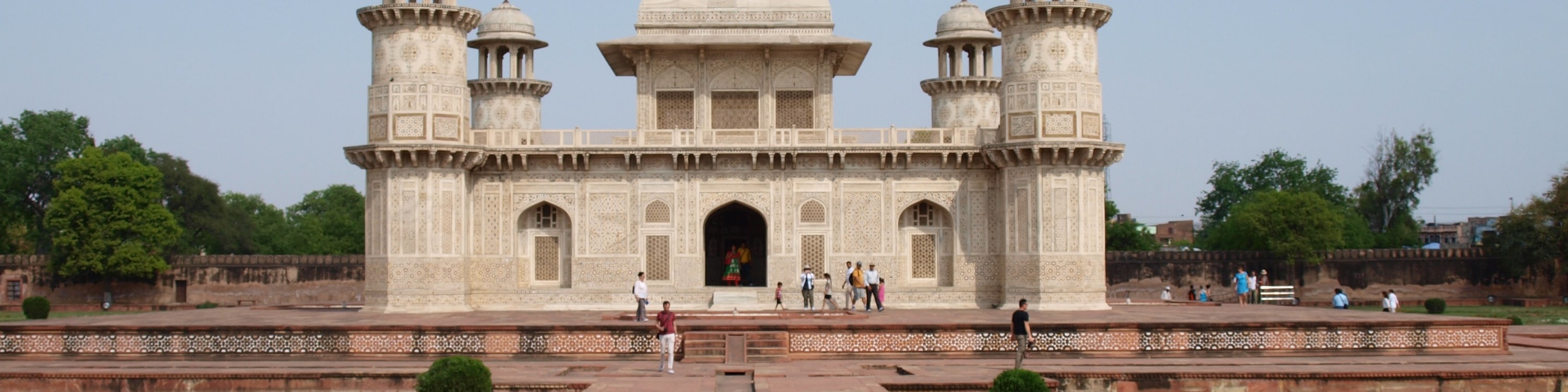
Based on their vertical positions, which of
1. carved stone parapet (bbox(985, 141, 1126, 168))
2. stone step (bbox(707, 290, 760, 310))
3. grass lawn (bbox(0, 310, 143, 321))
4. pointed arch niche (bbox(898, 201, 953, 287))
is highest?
carved stone parapet (bbox(985, 141, 1126, 168))

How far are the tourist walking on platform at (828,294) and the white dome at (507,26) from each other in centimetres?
935

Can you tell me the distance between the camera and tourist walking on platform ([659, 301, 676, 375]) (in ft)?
56.1

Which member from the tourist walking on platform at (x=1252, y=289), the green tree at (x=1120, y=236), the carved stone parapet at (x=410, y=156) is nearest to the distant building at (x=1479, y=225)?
the green tree at (x=1120, y=236)

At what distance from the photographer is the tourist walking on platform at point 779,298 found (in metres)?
25.1

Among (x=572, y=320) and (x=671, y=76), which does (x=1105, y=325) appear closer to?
(x=572, y=320)

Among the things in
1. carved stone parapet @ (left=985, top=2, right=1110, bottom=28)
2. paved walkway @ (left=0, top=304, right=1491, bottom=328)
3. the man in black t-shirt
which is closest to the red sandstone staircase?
paved walkway @ (left=0, top=304, right=1491, bottom=328)

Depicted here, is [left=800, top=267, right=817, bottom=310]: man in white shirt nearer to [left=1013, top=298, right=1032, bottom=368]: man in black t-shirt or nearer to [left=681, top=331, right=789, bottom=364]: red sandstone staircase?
[left=681, top=331, right=789, bottom=364]: red sandstone staircase

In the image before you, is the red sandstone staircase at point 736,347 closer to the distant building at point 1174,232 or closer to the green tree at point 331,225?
the green tree at point 331,225

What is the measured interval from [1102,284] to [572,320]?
856cm

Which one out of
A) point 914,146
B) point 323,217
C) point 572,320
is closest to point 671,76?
point 914,146

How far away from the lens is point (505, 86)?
33562 mm

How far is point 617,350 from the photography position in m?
19.0

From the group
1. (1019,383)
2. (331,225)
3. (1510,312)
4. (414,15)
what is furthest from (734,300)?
(331,225)

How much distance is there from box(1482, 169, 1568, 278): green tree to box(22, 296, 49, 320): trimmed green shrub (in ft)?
116
